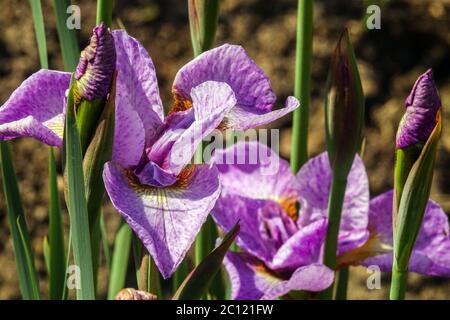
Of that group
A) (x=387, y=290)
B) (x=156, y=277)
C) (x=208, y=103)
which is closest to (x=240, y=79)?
(x=208, y=103)

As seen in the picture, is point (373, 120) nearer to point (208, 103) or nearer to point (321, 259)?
point (321, 259)

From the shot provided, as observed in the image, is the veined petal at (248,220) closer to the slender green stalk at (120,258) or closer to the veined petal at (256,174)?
the veined petal at (256,174)

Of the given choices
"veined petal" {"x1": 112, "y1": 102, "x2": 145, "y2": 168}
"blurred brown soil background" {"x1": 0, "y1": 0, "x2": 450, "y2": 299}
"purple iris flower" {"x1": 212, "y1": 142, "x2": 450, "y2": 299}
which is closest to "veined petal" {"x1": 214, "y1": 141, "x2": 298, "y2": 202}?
"purple iris flower" {"x1": 212, "y1": 142, "x2": 450, "y2": 299}

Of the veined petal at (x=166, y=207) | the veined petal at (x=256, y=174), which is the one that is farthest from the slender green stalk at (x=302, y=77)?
the veined petal at (x=166, y=207)

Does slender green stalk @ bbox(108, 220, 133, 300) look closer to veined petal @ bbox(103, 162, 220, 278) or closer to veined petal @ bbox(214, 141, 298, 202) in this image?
veined petal @ bbox(214, 141, 298, 202)

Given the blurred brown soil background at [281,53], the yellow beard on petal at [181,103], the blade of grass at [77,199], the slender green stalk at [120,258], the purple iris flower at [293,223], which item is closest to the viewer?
the blade of grass at [77,199]
